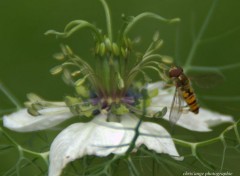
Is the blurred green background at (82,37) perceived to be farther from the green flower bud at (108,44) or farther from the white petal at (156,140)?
the white petal at (156,140)

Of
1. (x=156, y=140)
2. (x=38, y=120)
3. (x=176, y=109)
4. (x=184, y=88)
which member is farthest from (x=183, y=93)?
(x=38, y=120)

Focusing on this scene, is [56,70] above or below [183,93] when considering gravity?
above

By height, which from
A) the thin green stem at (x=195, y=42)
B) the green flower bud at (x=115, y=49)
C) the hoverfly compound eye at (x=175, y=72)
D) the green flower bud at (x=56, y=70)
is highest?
the green flower bud at (x=56, y=70)

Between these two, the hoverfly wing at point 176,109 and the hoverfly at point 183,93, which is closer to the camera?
the hoverfly wing at point 176,109

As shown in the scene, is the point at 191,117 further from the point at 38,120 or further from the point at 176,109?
the point at 38,120

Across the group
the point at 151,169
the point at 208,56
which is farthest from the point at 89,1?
the point at 151,169

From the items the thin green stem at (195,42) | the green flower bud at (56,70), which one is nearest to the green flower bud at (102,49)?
the green flower bud at (56,70)
